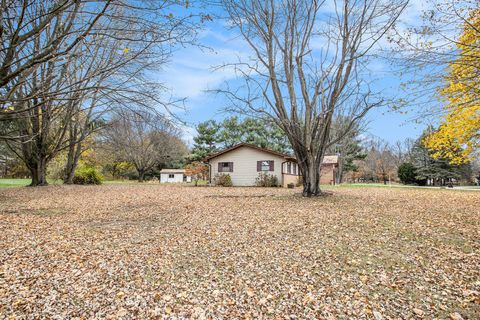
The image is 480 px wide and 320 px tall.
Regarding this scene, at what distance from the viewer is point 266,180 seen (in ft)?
64.8

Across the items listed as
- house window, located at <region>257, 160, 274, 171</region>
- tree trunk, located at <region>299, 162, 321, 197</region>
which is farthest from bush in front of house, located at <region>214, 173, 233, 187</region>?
tree trunk, located at <region>299, 162, 321, 197</region>

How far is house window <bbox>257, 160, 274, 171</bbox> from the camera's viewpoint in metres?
20.3

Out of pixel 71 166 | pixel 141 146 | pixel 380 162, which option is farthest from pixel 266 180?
pixel 380 162

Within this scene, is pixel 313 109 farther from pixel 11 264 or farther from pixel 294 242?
pixel 11 264

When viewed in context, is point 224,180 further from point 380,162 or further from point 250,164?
point 380,162

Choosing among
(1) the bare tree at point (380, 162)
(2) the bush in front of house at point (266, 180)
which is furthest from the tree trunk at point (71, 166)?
(1) the bare tree at point (380, 162)

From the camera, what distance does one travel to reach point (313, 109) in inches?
443

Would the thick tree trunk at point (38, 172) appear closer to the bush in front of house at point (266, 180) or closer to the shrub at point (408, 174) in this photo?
the bush in front of house at point (266, 180)

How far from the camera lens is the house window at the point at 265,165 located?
20330 mm

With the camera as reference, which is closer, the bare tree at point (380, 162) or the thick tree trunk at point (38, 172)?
→ the thick tree trunk at point (38, 172)

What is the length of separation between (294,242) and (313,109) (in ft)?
24.3

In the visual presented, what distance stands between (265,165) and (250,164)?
125 cm

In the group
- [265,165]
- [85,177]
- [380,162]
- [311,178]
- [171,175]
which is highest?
[380,162]

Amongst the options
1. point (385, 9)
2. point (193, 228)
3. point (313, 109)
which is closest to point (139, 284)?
point (193, 228)
